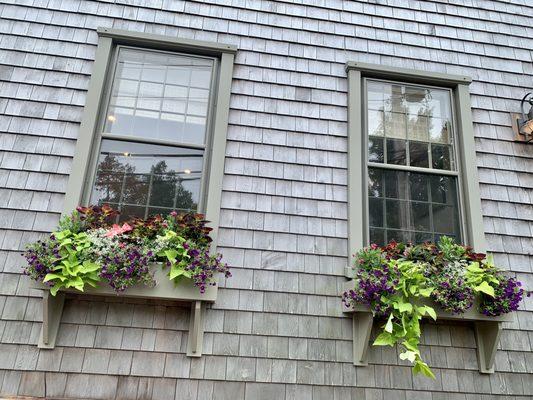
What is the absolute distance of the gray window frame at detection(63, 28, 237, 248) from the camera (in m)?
3.11

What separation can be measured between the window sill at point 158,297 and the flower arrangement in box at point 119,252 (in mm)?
47

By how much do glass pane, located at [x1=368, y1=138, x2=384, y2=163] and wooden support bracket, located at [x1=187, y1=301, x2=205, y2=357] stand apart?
1860 mm

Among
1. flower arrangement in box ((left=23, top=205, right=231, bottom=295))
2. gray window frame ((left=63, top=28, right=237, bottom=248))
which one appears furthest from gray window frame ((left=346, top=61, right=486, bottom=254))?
flower arrangement in box ((left=23, top=205, right=231, bottom=295))

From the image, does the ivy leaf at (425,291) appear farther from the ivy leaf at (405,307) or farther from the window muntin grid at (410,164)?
the window muntin grid at (410,164)

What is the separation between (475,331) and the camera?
10.4ft

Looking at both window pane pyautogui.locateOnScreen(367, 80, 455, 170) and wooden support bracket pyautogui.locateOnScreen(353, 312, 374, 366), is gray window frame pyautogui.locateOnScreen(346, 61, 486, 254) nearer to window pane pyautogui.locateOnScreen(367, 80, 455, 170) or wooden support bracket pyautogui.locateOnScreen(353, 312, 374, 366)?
window pane pyautogui.locateOnScreen(367, 80, 455, 170)

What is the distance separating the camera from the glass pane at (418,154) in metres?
3.62

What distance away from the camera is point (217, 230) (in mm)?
3102

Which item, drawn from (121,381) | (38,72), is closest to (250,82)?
(38,72)

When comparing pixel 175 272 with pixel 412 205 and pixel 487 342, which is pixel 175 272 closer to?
pixel 412 205

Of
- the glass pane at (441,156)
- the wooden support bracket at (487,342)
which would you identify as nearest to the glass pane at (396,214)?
the glass pane at (441,156)

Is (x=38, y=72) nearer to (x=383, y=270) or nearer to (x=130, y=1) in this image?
(x=130, y=1)

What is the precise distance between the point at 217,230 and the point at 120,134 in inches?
43.2

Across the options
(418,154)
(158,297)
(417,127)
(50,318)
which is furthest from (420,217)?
(50,318)
